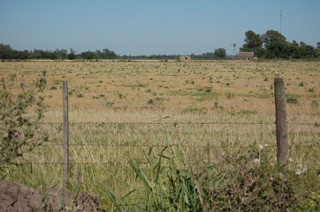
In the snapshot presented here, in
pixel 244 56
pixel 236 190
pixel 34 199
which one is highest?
pixel 244 56

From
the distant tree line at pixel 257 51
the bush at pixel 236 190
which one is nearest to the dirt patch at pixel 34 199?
the bush at pixel 236 190

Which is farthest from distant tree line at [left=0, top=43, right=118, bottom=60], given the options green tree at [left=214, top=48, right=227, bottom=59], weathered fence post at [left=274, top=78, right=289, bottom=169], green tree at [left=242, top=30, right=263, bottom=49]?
weathered fence post at [left=274, top=78, right=289, bottom=169]

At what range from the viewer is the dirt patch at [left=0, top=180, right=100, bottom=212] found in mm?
3130

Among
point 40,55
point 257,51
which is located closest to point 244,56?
point 257,51

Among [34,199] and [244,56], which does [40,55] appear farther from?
[34,199]

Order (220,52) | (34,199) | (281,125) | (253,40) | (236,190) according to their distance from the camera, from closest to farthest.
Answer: (236,190), (34,199), (281,125), (220,52), (253,40)

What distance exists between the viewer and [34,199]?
A: 3299 millimetres

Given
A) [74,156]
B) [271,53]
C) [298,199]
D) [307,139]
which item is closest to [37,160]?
[74,156]

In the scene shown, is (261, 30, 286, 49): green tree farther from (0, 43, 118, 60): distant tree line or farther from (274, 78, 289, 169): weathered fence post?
(274, 78, 289, 169): weathered fence post

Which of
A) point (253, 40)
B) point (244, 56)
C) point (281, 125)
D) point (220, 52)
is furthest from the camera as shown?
point (253, 40)

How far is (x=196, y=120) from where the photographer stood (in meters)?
9.39

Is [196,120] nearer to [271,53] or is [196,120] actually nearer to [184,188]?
[184,188]

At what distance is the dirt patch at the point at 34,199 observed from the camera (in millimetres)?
3130

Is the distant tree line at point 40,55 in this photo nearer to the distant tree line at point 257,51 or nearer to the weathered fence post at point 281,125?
the distant tree line at point 257,51
